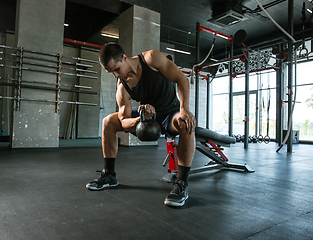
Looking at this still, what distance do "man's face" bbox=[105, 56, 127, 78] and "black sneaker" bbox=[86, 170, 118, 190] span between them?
711mm

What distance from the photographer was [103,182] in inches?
62.1

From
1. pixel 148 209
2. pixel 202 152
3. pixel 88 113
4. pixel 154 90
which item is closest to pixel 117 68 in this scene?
pixel 154 90

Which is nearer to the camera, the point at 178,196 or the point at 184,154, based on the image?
the point at 178,196

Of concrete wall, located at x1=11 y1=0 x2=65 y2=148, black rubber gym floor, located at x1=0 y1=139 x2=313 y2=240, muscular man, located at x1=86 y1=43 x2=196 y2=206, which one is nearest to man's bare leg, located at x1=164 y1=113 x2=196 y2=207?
muscular man, located at x1=86 y1=43 x2=196 y2=206

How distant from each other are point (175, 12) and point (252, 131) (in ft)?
18.9

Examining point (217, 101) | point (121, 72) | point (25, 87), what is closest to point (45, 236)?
point (121, 72)

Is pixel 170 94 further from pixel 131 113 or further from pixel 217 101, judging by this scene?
pixel 217 101

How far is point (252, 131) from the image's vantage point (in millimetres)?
9633

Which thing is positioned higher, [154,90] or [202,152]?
[154,90]

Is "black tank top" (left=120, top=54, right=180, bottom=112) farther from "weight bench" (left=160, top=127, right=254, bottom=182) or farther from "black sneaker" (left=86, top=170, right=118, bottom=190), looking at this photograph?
"black sneaker" (left=86, top=170, right=118, bottom=190)

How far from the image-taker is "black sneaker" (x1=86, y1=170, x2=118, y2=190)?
1.53m

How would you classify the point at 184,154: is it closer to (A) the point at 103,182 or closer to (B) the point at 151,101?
(B) the point at 151,101

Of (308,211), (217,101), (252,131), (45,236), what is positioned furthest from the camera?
(217,101)

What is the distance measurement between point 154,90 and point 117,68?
0.32 metres
